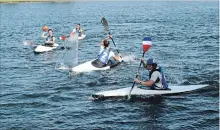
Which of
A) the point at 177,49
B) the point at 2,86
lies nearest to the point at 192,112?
the point at 2,86

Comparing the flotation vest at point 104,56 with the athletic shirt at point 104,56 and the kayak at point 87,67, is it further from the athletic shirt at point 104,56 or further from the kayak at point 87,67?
the kayak at point 87,67

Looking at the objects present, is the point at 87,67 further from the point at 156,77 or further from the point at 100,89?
the point at 156,77

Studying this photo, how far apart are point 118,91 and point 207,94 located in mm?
4185

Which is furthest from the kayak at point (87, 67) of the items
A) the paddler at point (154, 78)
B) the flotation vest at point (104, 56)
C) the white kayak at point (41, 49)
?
the white kayak at point (41, 49)

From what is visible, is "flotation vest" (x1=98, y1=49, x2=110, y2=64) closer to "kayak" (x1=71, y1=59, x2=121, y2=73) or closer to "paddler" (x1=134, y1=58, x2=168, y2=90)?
"kayak" (x1=71, y1=59, x2=121, y2=73)

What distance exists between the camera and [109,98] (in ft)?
55.6

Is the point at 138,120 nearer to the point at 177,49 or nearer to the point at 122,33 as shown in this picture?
the point at 177,49

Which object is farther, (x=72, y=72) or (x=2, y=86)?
(x=72, y=72)

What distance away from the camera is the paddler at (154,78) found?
642 inches

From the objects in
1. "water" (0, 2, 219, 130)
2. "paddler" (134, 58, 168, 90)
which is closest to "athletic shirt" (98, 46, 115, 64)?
"water" (0, 2, 219, 130)

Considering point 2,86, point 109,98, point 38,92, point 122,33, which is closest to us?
point 109,98

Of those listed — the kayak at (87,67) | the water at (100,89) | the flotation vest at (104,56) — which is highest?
the flotation vest at (104,56)

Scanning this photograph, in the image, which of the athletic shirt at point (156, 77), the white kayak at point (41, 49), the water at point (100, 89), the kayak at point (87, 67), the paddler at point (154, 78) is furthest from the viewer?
the white kayak at point (41, 49)

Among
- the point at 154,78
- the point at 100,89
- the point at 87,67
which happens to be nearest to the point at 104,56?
the point at 87,67
